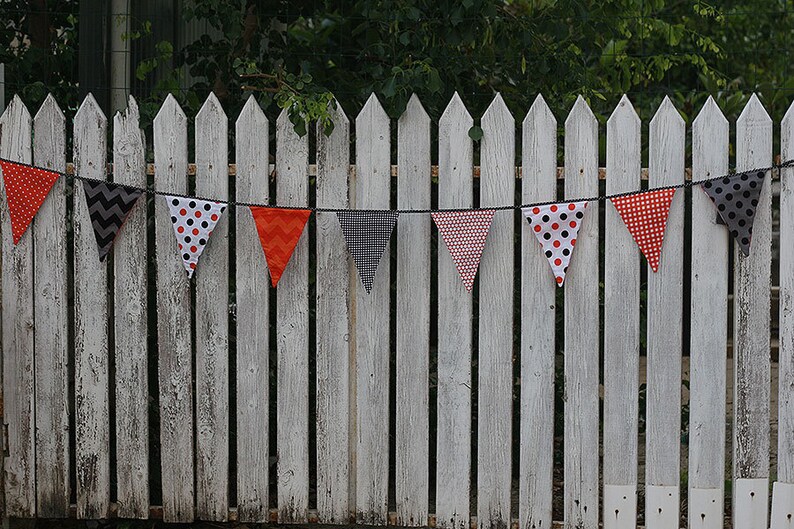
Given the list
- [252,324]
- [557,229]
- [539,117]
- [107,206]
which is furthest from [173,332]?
→ [539,117]

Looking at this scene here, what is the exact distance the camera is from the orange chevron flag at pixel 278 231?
4.07m

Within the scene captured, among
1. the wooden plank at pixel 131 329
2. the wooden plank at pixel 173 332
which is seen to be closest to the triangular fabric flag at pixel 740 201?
the wooden plank at pixel 173 332

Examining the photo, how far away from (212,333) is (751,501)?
2247mm

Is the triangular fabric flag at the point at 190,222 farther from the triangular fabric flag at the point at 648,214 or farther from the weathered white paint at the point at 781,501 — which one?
the weathered white paint at the point at 781,501

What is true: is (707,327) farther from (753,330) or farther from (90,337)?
(90,337)

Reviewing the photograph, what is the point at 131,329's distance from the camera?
13.9 ft

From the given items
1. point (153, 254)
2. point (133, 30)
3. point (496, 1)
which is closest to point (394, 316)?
point (153, 254)

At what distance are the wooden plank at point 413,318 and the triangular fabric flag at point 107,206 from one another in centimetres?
109

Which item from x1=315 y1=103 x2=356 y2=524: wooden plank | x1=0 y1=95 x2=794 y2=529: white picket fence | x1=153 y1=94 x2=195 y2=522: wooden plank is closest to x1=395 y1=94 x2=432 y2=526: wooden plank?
x1=0 y1=95 x2=794 y2=529: white picket fence

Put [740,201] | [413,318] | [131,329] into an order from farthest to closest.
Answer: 1. [131,329]
2. [413,318]
3. [740,201]

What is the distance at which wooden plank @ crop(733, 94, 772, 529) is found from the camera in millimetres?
3939

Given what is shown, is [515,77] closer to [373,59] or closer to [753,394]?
[373,59]

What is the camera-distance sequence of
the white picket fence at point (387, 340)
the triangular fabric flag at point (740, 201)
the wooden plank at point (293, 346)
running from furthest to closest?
the wooden plank at point (293, 346) < the white picket fence at point (387, 340) < the triangular fabric flag at point (740, 201)

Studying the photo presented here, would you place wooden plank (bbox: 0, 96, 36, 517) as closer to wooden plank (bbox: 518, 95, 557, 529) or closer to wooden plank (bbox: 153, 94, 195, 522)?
wooden plank (bbox: 153, 94, 195, 522)
